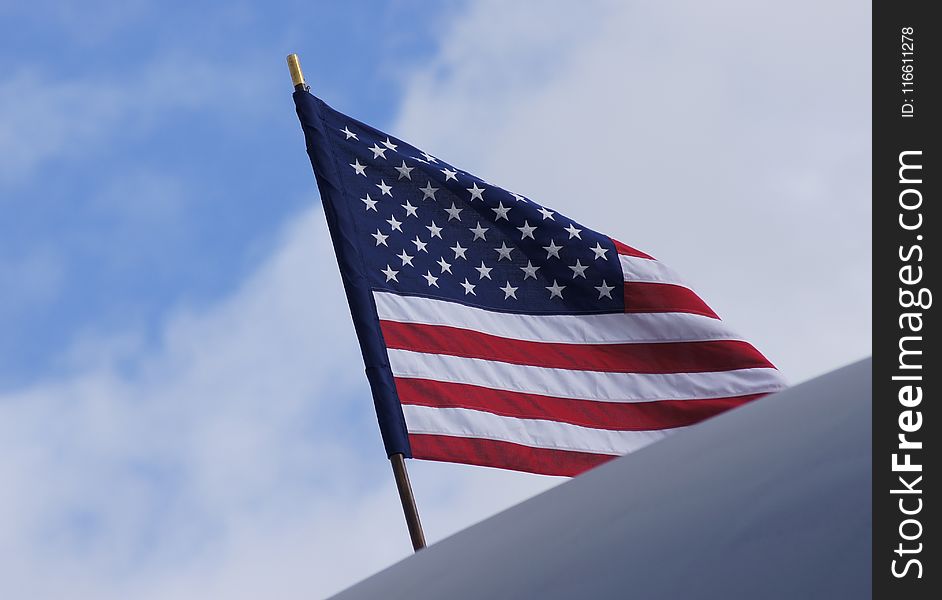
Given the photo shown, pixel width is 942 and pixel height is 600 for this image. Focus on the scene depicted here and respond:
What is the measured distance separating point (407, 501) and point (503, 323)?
154cm

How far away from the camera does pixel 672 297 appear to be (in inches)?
318

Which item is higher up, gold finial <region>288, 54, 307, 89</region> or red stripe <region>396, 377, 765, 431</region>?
gold finial <region>288, 54, 307, 89</region>

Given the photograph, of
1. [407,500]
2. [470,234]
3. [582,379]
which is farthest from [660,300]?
[407,500]

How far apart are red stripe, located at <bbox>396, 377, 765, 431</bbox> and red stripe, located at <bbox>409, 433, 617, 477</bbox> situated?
0.22 meters

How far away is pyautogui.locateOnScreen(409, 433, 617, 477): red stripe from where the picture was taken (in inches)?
281

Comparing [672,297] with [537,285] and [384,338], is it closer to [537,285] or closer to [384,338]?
[537,285]

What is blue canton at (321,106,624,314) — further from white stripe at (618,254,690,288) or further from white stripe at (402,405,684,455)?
white stripe at (402,405,684,455)

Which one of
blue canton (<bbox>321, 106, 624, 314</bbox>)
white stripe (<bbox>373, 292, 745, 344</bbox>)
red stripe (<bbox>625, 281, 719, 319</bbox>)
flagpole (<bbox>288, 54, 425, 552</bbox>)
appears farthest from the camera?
red stripe (<bbox>625, 281, 719, 319</bbox>)

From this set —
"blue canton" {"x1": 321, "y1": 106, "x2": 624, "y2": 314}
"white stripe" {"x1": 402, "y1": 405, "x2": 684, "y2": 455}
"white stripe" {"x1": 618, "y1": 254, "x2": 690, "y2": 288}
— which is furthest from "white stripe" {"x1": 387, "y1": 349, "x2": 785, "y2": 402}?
"white stripe" {"x1": 618, "y1": 254, "x2": 690, "y2": 288}

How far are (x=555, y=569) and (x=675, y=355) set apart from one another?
18.9 feet

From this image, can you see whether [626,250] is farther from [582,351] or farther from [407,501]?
Answer: [407,501]
